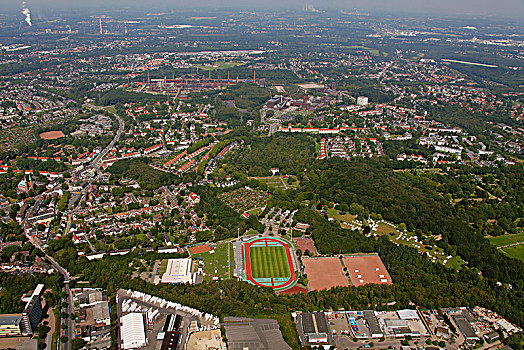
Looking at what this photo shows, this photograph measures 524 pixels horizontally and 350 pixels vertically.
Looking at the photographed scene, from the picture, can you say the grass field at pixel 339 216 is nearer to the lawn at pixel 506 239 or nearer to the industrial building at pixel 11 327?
the lawn at pixel 506 239

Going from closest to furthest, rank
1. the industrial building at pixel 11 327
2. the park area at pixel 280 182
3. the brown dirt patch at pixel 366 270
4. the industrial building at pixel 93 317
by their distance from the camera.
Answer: the industrial building at pixel 93 317 < the industrial building at pixel 11 327 < the brown dirt patch at pixel 366 270 < the park area at pixel 280 182

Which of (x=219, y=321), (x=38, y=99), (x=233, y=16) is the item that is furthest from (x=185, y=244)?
(x=233, y=16)

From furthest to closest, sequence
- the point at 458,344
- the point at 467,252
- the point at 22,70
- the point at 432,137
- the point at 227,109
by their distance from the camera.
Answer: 1. the point at 22,70
2. the point at 227,109
3. the point at 432,137
4. the point at 467,252
5. the point at 458,344

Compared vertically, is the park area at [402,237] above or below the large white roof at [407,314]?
below

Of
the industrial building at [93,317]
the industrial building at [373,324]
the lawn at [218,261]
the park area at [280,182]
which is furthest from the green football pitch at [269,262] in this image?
Result: the park area at [280,182]

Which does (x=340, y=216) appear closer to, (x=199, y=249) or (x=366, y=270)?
(x=366, y=270)

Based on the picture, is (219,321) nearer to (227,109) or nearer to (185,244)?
(185,244)
